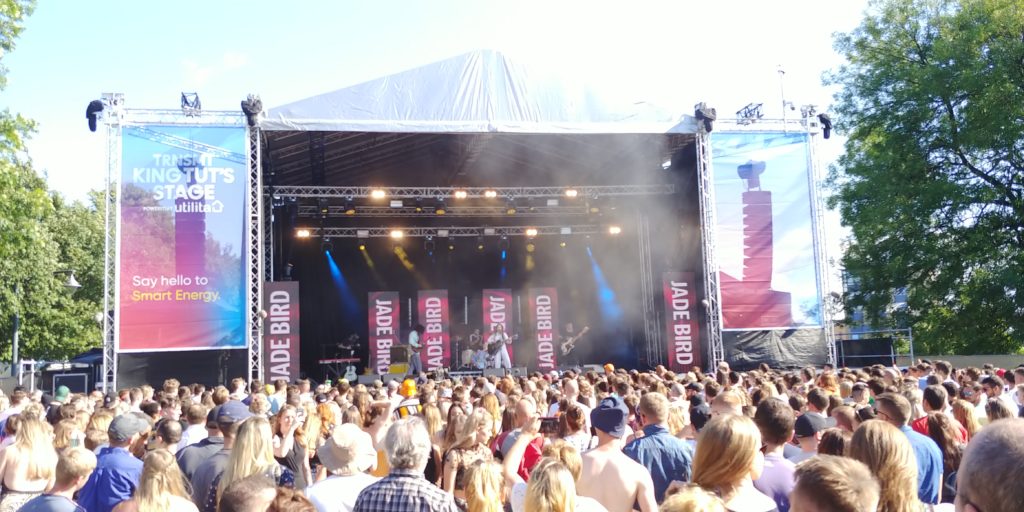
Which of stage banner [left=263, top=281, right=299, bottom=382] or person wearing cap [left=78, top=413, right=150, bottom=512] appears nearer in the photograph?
person wearing cap [left=78, top=413, right=150, bottom=512]

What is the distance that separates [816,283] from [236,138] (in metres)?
12.6

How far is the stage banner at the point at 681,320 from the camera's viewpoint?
18281mm

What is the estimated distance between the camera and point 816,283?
59.2 feet

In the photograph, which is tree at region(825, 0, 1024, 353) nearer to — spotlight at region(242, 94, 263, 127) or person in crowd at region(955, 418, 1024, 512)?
spotlight at region(242, 94, 263, 127)

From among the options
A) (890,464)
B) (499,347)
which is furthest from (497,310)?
(890,464)

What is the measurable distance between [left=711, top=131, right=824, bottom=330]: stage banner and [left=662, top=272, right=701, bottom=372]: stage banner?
4.04ft

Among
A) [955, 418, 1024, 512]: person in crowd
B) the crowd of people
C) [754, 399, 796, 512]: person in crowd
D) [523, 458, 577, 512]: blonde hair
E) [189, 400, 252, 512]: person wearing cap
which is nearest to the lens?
[955, 418, 1024, 512]: person in crowd

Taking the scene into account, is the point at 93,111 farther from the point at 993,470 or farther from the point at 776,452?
the point at 993,470

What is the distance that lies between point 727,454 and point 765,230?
51.3 feet

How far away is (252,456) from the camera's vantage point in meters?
3.96

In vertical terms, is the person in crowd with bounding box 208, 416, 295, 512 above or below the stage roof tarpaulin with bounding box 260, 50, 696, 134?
below

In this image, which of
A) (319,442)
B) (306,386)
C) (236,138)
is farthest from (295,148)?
(319,442)

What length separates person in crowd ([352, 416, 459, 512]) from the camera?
317 cm

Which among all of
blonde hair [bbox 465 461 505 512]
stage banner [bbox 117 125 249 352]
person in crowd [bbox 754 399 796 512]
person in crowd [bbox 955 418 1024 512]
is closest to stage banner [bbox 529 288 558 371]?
stage banner [bbox 117 125 249 352]
